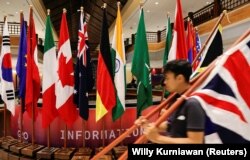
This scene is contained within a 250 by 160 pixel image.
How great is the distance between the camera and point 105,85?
4.44 meters

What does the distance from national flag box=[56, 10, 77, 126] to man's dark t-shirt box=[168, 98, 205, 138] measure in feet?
→ 9.74

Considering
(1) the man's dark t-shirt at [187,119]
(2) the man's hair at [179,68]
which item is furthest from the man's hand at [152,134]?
(2) the man's hair at [179,68]

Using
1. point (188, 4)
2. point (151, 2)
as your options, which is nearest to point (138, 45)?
point (151, 2)

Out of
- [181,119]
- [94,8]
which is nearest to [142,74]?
[181,119]

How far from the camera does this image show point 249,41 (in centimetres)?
179

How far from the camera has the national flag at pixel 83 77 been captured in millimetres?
4504

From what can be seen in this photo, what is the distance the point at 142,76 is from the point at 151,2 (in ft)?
35.0

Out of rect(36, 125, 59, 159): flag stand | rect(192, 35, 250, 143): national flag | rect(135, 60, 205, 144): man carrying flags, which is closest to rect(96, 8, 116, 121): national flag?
rect(36, 125, 59, 159): flag stand

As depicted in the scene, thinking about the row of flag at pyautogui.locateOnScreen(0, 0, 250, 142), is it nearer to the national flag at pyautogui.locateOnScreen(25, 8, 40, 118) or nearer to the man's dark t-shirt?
the national flag at pyautogui.locateOnScreen(25, 8, 40, 118)

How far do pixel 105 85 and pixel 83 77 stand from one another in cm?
41

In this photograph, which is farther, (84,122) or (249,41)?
(84,122)

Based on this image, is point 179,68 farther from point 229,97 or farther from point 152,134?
point 152,134

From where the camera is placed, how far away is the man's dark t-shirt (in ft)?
5.36

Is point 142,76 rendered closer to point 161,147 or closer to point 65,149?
point 65,149
